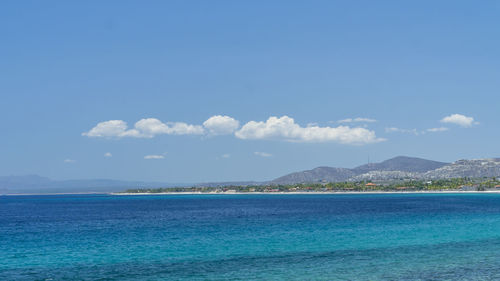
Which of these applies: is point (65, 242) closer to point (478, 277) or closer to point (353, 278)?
point (353, 278)

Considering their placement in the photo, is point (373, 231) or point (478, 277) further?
point (373, 231)

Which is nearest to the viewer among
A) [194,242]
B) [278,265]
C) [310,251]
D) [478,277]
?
[478,277]

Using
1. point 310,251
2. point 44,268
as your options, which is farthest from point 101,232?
point 310,251

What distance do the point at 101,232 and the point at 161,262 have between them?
3694 centimetres

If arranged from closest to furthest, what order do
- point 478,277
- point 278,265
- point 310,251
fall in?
point 478,277 → point 278,265 → point 310,251

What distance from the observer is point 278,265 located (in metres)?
45.0

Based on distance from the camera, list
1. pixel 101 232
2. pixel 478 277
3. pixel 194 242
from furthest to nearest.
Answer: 1. pixel 101 232
2. pixel 194 242
3. pixel 478 277

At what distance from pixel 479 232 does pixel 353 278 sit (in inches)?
1578

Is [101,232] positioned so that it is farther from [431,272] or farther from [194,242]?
[431,272]

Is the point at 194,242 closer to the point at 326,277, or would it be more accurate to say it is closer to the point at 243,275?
the point at 243,275

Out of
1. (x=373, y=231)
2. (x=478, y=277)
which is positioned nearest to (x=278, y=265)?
(x=478, y=277)

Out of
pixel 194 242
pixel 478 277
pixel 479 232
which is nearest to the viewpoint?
pixel 478 277

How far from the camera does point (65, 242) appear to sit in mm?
66062

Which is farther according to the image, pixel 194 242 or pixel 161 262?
pixel 194 242
